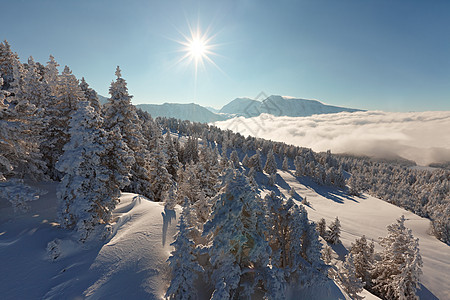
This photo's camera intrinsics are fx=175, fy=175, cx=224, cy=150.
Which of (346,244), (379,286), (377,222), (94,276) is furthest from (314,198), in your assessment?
(94,276)

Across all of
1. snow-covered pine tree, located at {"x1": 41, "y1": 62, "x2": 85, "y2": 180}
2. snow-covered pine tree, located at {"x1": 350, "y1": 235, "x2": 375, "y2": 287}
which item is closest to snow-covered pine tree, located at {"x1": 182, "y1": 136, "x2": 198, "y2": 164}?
snow-covered pine tree, located at {"x1": 41, "y1": 62, "x2": 85, "y2": 180}

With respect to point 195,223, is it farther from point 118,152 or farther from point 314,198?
point 314,198

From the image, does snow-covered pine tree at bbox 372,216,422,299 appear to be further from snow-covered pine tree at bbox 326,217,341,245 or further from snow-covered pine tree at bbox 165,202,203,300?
snow-covered pine tree at bbox 165,202,203,300

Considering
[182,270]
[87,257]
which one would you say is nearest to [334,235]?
[182,270]

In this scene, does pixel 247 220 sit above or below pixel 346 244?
above

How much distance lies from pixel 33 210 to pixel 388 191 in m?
159

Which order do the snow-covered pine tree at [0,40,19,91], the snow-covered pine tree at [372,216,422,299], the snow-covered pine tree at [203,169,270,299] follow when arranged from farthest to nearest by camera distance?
the snow-covered pine tree at [0,40,19,91]
the snow-covered pine tree at [372,216,422,299]
the snow-covered pine tree at [203,169,270,299]

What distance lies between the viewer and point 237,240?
27.9 ft

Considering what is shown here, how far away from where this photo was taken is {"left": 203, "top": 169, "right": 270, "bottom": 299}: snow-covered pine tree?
27.1 feet

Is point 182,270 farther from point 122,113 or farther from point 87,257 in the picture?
point 122,113

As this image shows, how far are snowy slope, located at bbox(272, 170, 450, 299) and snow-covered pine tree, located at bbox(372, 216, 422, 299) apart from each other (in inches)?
618

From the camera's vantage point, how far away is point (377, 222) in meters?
52.3

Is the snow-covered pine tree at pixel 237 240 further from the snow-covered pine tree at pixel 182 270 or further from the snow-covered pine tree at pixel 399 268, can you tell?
the snow-covered pine tree at pixel 399 268

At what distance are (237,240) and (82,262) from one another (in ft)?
26.7
